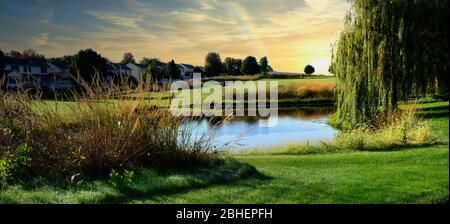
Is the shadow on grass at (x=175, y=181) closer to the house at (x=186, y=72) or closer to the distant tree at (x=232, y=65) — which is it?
the distant tree at (x=232, y=65)

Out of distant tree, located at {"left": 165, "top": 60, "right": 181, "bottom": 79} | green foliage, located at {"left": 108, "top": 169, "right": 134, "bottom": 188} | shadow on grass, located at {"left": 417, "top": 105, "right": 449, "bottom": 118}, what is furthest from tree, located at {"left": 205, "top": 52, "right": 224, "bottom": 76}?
green foliage, located at {"left": 108, "top": 169, "right": 134, "bottom": 188}

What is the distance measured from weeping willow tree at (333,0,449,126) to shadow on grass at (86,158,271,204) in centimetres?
1025

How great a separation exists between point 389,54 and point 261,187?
12.2 m

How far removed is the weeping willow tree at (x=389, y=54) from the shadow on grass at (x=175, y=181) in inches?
403

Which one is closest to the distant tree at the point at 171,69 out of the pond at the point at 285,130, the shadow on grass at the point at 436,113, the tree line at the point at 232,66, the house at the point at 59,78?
the pond at the point at 285,130

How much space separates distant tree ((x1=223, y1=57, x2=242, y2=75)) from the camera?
25.1 meters

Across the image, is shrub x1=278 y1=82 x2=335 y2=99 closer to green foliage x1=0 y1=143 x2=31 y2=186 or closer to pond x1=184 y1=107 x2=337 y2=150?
pond x1=184 y1=107 x2=337 y2=150

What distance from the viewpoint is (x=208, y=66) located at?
21.9 metres

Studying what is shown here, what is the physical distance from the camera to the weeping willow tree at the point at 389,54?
52.7 ft

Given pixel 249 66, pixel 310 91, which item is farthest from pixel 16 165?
pixel 310 91

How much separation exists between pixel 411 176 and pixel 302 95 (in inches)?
1017

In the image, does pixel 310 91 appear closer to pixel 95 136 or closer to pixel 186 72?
pixel 186 72
